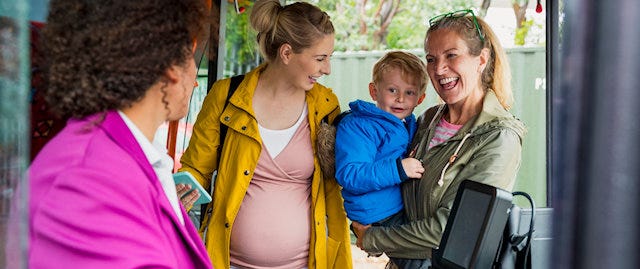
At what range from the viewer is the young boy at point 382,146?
2.34m

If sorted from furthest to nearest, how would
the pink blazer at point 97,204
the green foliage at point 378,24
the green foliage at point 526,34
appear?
1. the green foliage at point 378,24
2. the green foliage at point 526,34
3. the pink blazer at point 97,204

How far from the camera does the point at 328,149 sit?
2.45 m

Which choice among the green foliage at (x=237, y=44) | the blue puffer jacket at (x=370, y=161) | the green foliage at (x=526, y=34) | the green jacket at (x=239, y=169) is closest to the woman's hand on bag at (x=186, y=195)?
the green jacket at (x=239, y=169)

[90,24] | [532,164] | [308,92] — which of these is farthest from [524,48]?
[90,24]

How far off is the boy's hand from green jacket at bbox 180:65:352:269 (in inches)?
14.2

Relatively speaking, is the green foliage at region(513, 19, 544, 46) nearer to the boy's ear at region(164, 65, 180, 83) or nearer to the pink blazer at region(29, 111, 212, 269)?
the boy's ear at region(164, 65, 180, 83)

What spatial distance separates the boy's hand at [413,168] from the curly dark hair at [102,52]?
3.80 feet

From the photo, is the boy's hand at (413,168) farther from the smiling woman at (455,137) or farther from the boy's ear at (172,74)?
the boy's ear at (172,74)

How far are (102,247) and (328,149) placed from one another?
136 centimetres

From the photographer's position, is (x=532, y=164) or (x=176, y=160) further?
(x=532, y=164)

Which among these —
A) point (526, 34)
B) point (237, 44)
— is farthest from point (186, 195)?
point (526, 34)

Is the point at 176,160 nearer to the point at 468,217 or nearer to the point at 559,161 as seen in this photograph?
the point at 468,217

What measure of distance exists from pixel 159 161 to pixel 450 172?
3.53 feet

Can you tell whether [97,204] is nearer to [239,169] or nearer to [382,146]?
[239,169]
